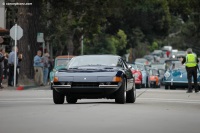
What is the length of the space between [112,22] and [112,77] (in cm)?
5878

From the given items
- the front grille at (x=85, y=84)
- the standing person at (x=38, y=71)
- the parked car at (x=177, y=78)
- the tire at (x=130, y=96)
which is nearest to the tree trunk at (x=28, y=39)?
the standing person at (x=38, y=71)

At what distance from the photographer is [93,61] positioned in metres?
21.7

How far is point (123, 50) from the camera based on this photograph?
301 ft

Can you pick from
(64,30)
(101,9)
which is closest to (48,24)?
(64,30)

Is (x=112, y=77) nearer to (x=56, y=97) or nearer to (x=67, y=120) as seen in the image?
(x=56, y=97)

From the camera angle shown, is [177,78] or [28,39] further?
[28,39]

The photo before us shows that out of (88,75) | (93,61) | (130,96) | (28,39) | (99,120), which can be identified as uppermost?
(28,39)

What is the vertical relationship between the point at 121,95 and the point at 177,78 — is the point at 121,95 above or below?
above

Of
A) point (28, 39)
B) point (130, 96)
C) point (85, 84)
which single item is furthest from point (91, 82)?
point (28, 39)

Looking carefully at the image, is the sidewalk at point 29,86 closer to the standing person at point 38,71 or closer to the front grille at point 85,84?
the standing person at point 38,71

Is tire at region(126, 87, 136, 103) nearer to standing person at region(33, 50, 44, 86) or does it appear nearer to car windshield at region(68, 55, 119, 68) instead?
A: car windshield at region(68, 55, 119, 68)

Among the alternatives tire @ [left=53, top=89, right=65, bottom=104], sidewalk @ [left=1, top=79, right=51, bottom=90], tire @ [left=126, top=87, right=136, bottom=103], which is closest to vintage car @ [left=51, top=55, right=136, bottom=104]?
tire @ [left=53, top=89, right=65, bottom=104]

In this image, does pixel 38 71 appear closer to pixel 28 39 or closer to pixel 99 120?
pixel 28 39

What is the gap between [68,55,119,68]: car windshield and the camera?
849 inches
